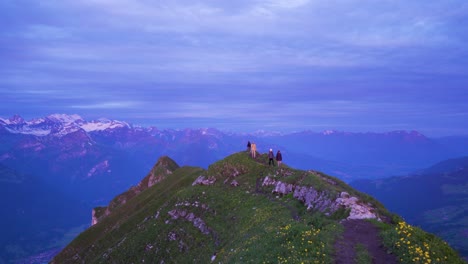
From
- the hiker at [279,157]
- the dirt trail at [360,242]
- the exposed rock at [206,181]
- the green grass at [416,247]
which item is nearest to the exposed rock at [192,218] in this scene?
the exposed rock at [206,181]

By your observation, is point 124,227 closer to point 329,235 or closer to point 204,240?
point 204,240

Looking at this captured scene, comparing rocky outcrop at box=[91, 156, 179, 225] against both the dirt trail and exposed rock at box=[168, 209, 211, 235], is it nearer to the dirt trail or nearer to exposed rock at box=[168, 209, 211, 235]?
exposed rock at box=[168, 209, 211, 235]

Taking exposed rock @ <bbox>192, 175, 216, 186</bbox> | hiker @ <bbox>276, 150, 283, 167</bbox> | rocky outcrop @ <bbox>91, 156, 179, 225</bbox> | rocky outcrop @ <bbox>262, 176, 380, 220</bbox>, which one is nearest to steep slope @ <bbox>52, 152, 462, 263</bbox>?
rocky outcrop @ <bbox>262, 176, 380, 220</bbox>

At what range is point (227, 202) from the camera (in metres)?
55.7

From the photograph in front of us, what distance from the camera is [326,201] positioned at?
39.1m

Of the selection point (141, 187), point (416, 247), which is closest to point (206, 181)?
point (416, 247)

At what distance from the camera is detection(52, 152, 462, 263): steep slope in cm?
2408

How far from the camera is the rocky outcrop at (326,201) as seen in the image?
3269 cm

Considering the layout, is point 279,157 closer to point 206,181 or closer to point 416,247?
point 206,181

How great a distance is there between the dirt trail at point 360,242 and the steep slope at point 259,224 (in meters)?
0.07

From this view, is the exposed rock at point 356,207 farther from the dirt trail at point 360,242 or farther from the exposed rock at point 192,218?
the exposed rock at point 192,218

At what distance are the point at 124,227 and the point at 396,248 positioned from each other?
74428 mm

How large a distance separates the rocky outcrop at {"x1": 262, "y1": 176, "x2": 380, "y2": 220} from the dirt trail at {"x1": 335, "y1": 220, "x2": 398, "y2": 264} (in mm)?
2879

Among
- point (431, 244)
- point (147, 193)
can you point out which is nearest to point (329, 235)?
point (431, 244)
